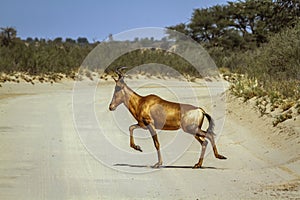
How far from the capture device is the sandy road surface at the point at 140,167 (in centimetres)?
951

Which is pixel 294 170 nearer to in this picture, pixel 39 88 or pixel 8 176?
pixel 8 176

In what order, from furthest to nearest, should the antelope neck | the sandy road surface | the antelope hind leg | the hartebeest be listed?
the antelope neck, the antelope hind leg, the hartebeest, the sandy road surface

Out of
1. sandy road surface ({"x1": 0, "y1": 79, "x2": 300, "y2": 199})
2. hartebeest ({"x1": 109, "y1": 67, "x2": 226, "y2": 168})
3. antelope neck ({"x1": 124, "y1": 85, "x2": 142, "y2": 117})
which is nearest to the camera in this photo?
sandy road surface ({"x1": 0, "y1": 79, "x2": 300, "y2": 199})

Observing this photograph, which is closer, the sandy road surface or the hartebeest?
the sandy road surface

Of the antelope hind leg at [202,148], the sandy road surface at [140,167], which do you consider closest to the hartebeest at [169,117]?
the antelope hind leg at [202,148]

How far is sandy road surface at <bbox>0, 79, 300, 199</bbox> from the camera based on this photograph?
9508mm

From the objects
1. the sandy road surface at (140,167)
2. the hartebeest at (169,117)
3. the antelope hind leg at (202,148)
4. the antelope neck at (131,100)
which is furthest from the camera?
the antelope neck at (131,100)

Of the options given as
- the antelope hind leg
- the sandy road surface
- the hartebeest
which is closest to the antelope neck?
the hartebeest

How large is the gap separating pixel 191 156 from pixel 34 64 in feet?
107

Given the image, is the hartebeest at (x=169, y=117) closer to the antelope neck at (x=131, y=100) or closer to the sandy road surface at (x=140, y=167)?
the antelope neck at (x=131, y=100)

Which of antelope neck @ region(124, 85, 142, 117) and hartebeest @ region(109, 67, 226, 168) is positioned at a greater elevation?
antelope neck @ region(124, 85, 142, 117)

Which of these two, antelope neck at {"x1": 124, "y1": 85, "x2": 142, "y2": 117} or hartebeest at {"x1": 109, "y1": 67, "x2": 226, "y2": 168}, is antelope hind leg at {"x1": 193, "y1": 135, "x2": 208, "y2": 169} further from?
antelope neck at {"x1": 124, "y1": 85, "x2": 142, "y2": 117}

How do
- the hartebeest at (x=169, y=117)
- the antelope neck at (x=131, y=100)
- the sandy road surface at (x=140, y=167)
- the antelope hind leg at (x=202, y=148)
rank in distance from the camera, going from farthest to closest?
1. the antelope neck at (x=131, y=100)
2. the antelope hind leg at (x=202, y=148)
3. the hartebeest at (x=169, y=117)
4. the sandy road surface at (x=140, y=167)

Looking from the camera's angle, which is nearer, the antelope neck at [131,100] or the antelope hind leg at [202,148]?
the antelope hind leg at [202,148]
